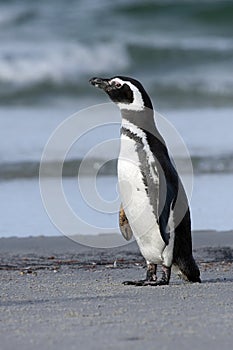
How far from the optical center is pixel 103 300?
5.53 m

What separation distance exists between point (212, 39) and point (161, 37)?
3.52 ft

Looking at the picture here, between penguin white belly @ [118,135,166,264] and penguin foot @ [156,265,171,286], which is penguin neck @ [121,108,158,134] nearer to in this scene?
penguin white belly @ [118,135,166,264]

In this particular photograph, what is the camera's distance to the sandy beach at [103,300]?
447cm

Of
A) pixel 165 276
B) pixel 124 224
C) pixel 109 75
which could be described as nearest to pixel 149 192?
pixel 124 224

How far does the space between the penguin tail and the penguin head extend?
885mm

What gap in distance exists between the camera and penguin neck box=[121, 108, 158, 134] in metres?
6.30

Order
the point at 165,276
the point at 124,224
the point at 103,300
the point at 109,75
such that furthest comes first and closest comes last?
the point at 109,75 → the point at 124,224 → the point at 165,276 → the point at 103,300

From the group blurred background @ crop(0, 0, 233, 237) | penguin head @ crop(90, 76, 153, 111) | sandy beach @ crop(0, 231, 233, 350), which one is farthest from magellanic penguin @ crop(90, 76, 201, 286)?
blurred background @ crop(0, 0, 233, 237)

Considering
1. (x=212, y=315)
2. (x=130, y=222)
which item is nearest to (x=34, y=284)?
(x=130, y=222)

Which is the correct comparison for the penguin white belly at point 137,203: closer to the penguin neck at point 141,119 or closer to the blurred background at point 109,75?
the penguin neck at point 141,119

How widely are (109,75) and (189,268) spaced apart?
1537 cm

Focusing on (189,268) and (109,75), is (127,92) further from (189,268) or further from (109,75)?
(109,75)

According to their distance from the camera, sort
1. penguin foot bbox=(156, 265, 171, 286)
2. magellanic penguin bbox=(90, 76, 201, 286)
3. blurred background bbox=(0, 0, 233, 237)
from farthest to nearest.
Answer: blurred background bbox=(0, 0, 233, 237)
penguin foot bbox=(156, 265, 171, 286)
magellanic penguin bbox=(90, 76, 201, 286)

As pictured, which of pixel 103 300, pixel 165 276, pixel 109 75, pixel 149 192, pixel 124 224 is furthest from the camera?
pixel 109 75
